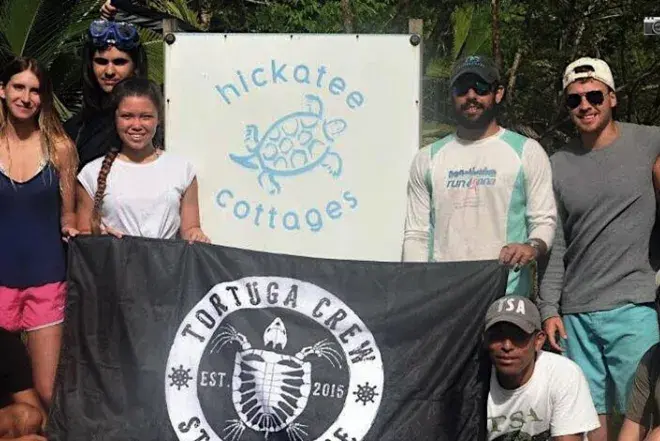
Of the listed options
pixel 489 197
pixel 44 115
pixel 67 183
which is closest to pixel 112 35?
pixel 44 115

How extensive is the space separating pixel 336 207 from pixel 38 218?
1.50 meters

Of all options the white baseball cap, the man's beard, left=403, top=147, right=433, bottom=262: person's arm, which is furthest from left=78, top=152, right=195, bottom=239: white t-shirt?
the white baseball cap

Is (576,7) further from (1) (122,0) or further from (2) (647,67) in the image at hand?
(1) (122,0)

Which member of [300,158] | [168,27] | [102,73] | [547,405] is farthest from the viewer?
[168,27]

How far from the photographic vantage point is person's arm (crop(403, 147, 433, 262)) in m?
6.10

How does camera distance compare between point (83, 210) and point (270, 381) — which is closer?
point (270, 381)

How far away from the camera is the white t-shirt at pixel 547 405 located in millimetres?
5641

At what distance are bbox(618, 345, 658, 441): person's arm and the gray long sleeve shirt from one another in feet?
1.26

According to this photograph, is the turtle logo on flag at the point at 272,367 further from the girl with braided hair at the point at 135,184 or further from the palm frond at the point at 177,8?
the palm frond at the point at 177,8

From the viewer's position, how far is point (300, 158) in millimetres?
6613

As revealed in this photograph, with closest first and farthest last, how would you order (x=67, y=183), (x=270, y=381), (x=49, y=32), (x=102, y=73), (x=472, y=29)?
(x=270, y=381) → (x=67, y=183) → (x=102, y=73) → (x=49, y=32) → (x=472, y=29)

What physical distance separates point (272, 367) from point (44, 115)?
1651 mm

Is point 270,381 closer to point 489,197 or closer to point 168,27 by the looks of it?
point 489,197

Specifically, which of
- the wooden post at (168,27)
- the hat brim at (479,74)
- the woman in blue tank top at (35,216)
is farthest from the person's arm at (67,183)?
the hat brim at (479,74)
